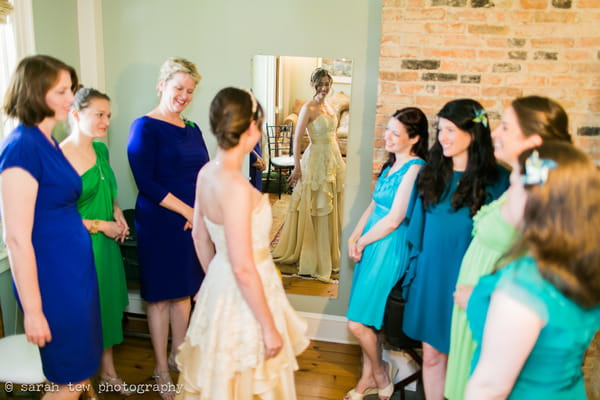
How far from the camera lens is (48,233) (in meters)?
1.79

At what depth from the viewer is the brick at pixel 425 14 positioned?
99.0 inches

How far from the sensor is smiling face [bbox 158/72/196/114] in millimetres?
2397

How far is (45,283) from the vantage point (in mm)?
1782

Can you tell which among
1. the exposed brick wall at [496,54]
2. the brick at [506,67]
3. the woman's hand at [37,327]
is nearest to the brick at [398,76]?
the exposed brick wall at [496,54]

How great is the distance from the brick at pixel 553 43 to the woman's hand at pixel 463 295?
58.9 inches

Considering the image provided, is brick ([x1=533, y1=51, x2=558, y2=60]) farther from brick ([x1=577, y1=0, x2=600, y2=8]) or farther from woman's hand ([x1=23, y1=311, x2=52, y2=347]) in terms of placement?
woman's hand ([x1=23, y1=311, x2=52, y2=347])

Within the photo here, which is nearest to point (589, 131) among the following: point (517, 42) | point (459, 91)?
point (517, 42)

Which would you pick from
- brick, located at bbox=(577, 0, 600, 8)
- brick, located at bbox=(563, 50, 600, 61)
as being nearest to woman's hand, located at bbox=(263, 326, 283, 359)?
brick, located at bbox=(563, 50, 600, 61)

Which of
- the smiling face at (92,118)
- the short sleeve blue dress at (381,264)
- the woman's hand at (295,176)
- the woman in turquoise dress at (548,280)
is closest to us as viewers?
the woman in turquoise dress at (548,280)

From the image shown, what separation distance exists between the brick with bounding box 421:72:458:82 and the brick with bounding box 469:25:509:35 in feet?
0.82

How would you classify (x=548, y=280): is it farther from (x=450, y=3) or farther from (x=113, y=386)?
(x=113, y=386)

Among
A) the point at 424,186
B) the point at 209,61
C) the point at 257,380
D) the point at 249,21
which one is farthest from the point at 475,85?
the point at 257,380

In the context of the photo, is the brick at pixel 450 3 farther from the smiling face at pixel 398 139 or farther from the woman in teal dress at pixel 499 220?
the woman in teal dress at pixel 499 220

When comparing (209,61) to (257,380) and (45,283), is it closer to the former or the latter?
(45,283)
